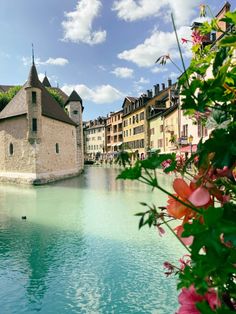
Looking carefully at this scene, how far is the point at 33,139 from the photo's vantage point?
77.4ft

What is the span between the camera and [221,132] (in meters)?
0.76

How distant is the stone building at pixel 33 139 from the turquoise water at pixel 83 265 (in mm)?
13451

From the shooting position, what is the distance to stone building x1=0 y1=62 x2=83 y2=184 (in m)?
23.4

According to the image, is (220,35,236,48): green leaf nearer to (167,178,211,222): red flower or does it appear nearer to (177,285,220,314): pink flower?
(167,178,211,222): red flower

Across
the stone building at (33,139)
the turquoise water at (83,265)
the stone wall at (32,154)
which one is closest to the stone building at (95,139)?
the stone building at (33,139)

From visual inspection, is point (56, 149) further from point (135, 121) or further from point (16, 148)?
point (135, 121)

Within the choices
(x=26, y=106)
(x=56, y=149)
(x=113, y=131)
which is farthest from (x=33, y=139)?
(x=113, y=131)

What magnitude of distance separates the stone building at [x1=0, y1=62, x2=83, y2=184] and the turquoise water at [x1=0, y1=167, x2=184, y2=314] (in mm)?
13451

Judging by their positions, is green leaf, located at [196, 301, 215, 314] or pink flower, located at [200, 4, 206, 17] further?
pink flower, located at [200, 4, 206, 17]

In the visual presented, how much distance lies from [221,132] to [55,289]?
5149 millimetres

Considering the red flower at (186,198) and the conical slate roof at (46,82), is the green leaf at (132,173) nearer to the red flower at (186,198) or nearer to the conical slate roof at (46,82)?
the red flower at (186,198)

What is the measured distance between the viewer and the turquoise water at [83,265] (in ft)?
15.4

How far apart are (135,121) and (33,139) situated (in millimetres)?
24935

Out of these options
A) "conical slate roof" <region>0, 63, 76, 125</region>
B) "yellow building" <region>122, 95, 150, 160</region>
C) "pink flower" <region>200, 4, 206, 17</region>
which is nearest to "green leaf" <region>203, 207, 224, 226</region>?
"pink flower" <region>200, 4, 206, 17</region>
